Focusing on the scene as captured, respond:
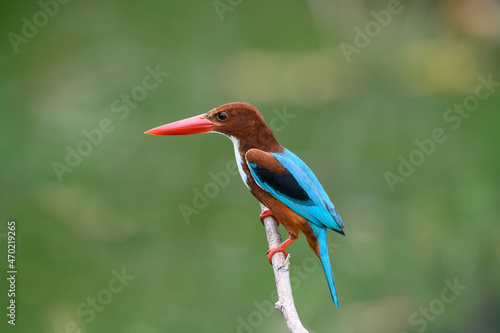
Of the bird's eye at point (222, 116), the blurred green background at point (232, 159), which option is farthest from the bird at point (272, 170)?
the blurred green background at point (232, 159)

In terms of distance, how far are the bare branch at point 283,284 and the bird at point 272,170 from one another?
0.29 ft

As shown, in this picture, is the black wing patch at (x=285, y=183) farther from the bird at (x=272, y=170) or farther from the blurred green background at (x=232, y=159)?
the blurred green background at (x=232, y=159)

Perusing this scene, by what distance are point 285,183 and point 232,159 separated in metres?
1.84

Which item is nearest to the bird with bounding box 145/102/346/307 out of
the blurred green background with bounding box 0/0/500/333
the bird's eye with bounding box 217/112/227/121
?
the bird's eye with bounding box 217/112/227/121

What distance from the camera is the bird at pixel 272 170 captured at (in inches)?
96.1

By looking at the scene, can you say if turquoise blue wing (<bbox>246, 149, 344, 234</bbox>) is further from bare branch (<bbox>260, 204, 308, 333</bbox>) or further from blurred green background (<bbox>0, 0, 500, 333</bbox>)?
blurred green background (<bbox>0, 0, 500, 333</bbox>)

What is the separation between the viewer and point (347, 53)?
4.74 meters

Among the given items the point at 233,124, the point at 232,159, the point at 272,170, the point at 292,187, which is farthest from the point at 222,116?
the point at 232,159

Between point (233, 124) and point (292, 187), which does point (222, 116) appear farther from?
point (292, 187)

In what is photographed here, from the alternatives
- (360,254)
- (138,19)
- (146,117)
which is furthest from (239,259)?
(138,19)

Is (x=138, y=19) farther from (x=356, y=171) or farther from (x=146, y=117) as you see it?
(x=356, y=171)

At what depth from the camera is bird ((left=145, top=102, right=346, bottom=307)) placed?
2441 millimetres

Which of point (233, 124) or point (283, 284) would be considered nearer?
point (283, 284)

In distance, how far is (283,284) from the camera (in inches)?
85.4
